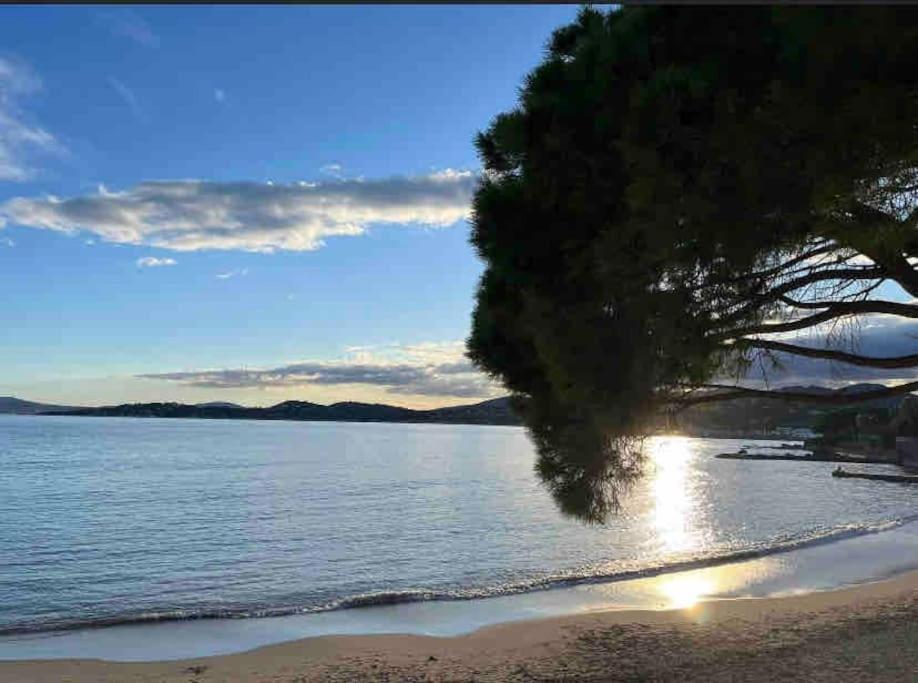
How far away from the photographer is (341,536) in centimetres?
2548

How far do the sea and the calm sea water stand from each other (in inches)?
3.9

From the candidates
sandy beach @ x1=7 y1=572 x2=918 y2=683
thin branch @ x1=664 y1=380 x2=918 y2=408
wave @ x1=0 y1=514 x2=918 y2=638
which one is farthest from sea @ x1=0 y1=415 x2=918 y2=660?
sandy beach @ x1=7 y1=572 x2=918 y2=683

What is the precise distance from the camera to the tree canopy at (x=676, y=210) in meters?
4.90

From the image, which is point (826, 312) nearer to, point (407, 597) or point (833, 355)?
point (833, 355)

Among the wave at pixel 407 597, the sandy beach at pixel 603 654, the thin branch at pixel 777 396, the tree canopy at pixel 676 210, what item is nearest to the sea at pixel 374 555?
the wave at pixel 407 597

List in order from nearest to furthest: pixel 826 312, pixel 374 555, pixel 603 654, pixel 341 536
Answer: pixel 826 312 → pixel 603 654 → pixel 374 555 → pixel 341 536

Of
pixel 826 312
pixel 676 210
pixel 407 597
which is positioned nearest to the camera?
pixel 676 210

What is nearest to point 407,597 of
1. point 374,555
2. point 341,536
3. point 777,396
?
A: point 374,555

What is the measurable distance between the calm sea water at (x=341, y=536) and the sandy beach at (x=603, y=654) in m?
1.82

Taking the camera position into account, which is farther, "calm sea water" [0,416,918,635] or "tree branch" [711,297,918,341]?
"calm sea water" [0,416,918,635]

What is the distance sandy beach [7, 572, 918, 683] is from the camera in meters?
9.28

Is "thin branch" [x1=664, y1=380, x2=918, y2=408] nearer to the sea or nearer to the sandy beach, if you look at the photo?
the sea

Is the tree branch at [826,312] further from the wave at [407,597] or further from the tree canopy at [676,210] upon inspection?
the wave at [407,597]

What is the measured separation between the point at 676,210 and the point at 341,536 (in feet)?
71.9
